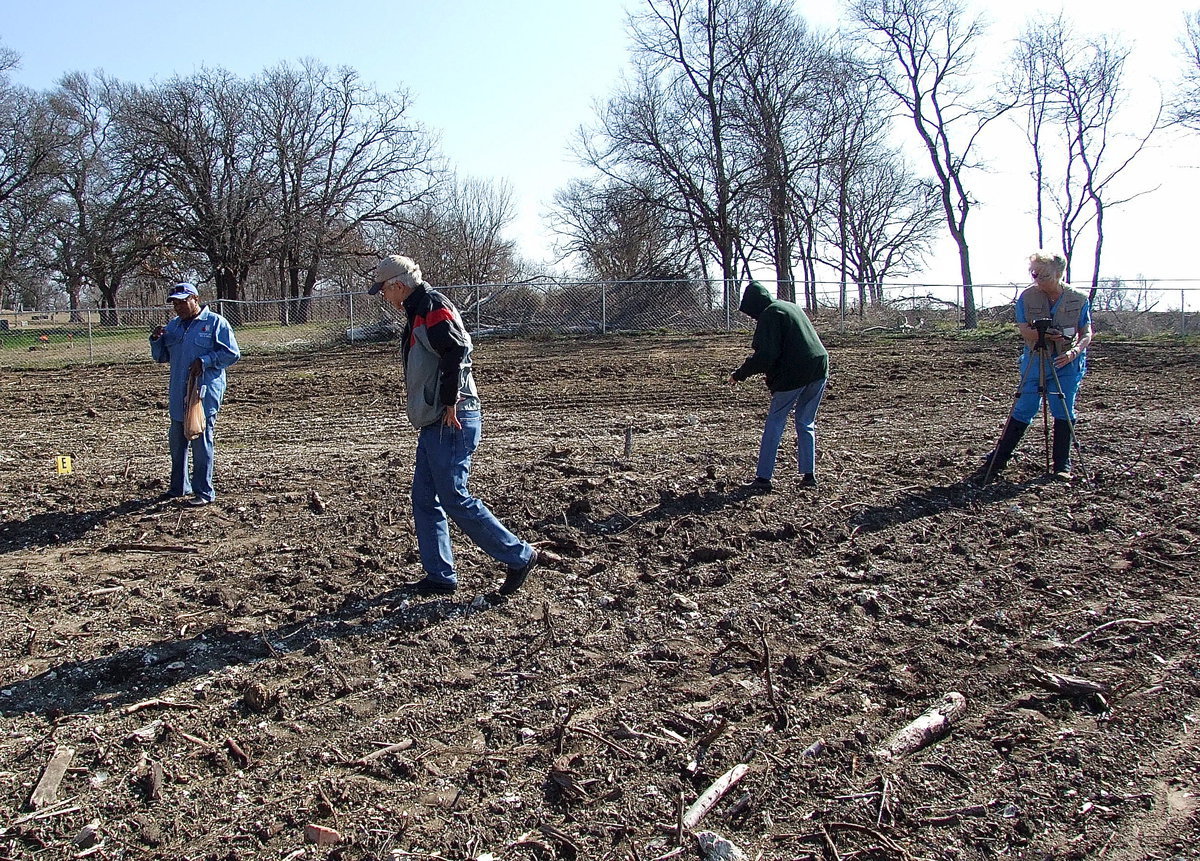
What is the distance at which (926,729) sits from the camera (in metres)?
3.55

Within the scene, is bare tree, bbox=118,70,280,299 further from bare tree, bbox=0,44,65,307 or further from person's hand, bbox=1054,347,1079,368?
person's hand, bbox=1054,347,1079,368

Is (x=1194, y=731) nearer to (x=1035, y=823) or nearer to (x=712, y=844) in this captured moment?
(x=1035, y=823)

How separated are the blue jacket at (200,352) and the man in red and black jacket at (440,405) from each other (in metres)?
2.70

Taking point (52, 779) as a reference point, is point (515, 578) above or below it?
above

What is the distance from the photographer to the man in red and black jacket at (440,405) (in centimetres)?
477

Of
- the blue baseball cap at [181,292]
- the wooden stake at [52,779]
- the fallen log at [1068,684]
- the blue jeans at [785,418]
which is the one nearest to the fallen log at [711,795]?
the fallen log at [1068,684]

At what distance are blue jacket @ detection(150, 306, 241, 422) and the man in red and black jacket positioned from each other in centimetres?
270

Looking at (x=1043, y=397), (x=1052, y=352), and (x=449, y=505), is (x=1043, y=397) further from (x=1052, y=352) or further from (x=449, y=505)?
(x=449, y=505)

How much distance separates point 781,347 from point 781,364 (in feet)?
0.44

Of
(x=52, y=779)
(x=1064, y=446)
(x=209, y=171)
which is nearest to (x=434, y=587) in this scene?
(x=52, y=779)

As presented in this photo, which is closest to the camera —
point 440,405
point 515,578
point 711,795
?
point 711,795

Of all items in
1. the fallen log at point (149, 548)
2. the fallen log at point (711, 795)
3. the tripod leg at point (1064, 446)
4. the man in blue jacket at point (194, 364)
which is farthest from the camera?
the tripod leg at point (1064, 446)

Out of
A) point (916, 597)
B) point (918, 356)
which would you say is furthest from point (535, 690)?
point (918, 356)

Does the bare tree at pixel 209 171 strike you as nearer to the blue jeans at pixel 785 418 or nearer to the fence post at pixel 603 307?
the fence post at pixel 603 307
